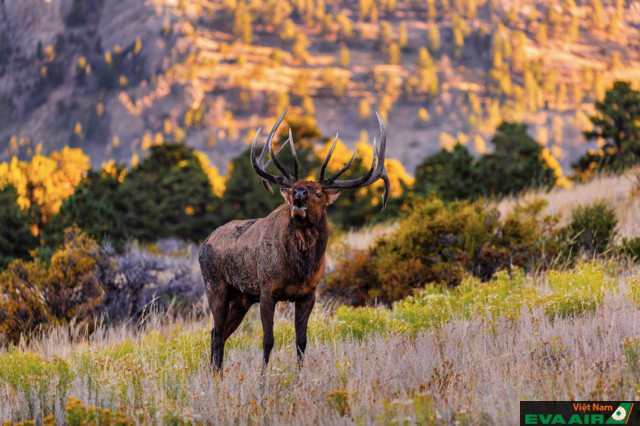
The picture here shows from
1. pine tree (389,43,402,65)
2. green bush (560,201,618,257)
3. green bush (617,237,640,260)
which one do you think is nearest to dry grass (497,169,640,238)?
green bush (560,201,618,257)

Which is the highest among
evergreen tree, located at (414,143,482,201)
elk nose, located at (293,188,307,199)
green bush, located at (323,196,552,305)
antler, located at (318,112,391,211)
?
antler, located at (318,112,391,211)

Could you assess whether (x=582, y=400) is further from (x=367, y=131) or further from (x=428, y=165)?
(x=367, y=131)

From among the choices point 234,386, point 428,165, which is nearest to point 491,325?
point 234,386

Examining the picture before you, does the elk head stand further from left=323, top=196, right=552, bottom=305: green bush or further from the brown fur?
left=323, top=196, right=552, bottom=305: green bush

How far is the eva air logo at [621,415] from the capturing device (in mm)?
3769

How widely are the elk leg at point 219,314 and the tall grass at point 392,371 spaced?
0.48 feet

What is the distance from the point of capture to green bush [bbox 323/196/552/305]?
9.99 meters

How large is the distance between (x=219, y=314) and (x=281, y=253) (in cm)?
116

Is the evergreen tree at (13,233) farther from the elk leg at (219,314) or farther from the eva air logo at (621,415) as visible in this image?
the eva air logo at (621,415)

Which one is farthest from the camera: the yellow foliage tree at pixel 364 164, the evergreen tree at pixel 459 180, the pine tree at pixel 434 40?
the pine tree at pixel 434 40

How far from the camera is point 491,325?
20.3 ft

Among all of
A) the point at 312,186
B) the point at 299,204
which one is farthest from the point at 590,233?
the point at 299,204

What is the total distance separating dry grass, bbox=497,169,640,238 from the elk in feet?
23.8

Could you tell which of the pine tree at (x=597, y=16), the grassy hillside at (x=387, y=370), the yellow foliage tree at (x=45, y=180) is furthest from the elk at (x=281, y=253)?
the pine tree at (x=597, y=16)
